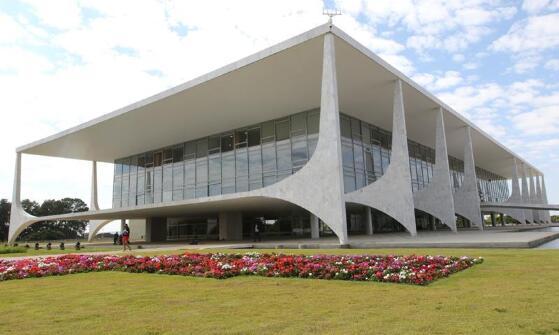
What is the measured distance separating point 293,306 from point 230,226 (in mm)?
27595

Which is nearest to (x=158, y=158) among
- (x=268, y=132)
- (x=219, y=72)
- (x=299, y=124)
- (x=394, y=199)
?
(x=268, y=132)

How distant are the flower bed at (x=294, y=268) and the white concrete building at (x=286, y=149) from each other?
862 centimetres

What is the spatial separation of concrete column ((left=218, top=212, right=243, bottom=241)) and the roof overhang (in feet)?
21.9

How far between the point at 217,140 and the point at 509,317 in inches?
1169

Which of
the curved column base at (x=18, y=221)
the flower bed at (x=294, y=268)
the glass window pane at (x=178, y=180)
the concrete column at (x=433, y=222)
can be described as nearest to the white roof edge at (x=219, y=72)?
the glass window pane at (x=178, y=180)

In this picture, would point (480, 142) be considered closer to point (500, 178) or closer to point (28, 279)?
point (500, 178)

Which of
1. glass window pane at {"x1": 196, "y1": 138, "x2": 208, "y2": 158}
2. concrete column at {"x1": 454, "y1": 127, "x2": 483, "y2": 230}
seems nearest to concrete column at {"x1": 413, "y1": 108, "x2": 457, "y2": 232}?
concrete column at {"x1": 454, "y1": 127, "x2": 483, "y2": 230}

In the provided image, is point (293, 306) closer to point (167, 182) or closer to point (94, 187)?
point (167, 182)

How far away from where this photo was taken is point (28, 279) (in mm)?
10039

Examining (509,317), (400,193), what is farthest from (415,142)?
(509,317)

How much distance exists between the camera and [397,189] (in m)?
24.7

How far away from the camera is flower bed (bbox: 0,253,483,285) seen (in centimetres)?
790

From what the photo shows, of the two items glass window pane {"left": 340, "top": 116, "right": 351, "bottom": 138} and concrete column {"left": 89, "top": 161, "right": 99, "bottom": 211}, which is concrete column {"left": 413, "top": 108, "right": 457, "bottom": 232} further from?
concrete column {"left": 89, "top": 161, "right": 99, "bottom": 211}

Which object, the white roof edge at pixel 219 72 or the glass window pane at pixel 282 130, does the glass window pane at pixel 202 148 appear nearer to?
the glass window pane at pixel 282 130
